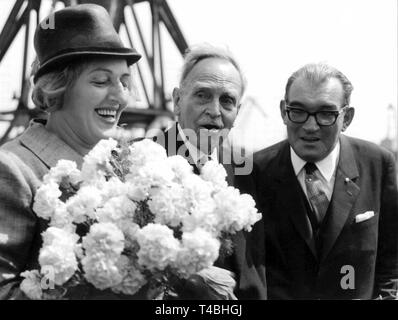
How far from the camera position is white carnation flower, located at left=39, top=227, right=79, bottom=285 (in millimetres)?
2338

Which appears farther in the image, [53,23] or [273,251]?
[273,251]

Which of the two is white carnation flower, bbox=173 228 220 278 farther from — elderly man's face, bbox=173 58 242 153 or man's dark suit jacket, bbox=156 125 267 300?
elderly man's face, bbox=173 58 242 153

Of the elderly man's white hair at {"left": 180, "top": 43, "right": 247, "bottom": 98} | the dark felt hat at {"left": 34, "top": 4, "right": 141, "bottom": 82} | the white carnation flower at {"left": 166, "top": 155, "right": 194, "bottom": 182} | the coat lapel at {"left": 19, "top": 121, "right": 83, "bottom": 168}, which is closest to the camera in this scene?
the white carnation flower at {"left": 166, "top": 155, "right": 194, "bottom": 182}

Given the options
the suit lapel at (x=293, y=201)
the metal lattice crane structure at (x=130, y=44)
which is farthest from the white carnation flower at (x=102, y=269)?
the metal lattice crane structure at (x=130, y=44)

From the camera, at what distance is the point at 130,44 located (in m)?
10.8

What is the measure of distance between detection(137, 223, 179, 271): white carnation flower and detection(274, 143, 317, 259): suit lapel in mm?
1134

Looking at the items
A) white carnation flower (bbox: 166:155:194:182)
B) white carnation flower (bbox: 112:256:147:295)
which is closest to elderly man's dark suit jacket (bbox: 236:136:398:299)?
white carnation flower (bbox: 166:155:194:182)

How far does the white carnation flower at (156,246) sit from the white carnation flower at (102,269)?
92 mm
